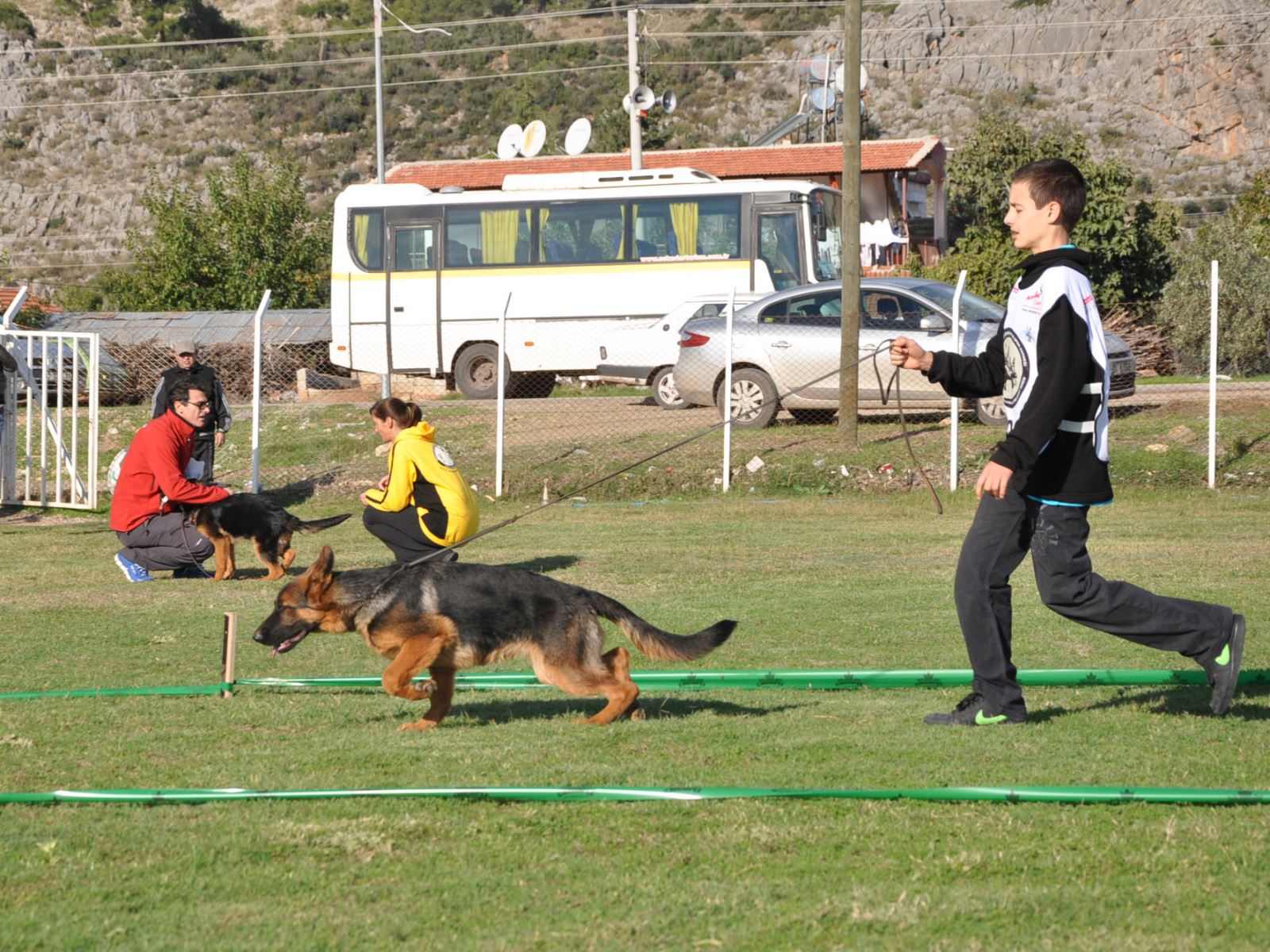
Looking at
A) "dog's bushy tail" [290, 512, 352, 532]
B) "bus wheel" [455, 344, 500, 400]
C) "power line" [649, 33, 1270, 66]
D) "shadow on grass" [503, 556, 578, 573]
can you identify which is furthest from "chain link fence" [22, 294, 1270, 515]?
"power line" [649, 33, 1270, 66]

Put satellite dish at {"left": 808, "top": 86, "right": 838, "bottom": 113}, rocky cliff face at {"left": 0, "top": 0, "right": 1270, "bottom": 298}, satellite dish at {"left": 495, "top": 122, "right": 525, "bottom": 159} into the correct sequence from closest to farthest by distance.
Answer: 1. satellite dish at {"left": 495, "top": 122, "right": 525, "bottom": 159}
2. satellite dish at {"left": 808, "top": 86, "right": 838, "bottom": 113}
3. rocky cliff face at {"left": 0, "top": 0, "right": 1270, "bottom": 298}

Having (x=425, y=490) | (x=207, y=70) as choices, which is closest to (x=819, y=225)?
(x=425, y=490)

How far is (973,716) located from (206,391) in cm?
1100

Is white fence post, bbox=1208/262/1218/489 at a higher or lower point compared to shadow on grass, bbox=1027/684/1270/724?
higher

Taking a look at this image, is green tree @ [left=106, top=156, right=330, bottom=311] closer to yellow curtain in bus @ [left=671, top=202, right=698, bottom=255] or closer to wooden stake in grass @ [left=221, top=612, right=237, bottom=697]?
yellow curtain in bus @ [left=671, top=202, right=698, bottom=255]

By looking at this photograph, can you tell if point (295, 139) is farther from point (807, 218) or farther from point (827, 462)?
point (827, 462)

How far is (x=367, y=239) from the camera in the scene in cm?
2548

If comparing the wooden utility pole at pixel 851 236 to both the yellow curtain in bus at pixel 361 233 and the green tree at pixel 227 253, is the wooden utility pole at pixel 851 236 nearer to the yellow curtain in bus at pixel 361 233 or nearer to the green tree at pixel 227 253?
the yellow curtain in bus at pixel 361 233

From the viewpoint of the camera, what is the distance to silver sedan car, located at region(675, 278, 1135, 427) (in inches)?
669

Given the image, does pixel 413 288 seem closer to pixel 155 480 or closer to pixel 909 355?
pixel 155 480

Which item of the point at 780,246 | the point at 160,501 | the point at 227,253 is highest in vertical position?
the point at 227,253

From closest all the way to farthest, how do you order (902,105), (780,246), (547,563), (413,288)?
1. (547,563)
2. (780,246)
3. (413,288)
4. (902,105)

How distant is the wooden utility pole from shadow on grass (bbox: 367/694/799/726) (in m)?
10.1

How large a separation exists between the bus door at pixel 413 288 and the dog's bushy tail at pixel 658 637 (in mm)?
19581
